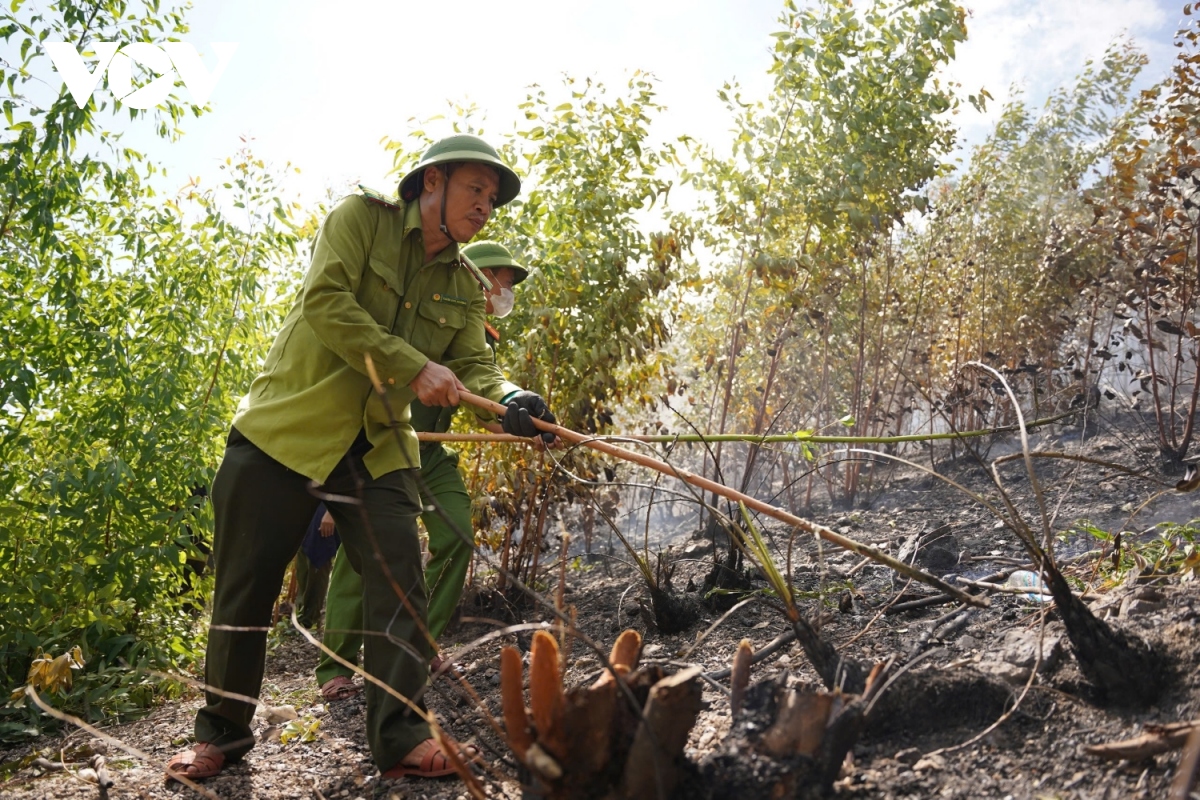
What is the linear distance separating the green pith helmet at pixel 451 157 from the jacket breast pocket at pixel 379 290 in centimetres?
28

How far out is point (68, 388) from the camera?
161 inches

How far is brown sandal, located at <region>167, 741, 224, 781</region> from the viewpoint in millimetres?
2492

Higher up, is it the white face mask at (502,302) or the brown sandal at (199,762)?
the white face mask at (502,302)

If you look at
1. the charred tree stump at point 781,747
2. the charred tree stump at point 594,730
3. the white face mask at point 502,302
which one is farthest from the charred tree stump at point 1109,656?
the white face mask at point 502,302

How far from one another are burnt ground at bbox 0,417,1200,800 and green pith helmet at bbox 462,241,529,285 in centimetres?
172

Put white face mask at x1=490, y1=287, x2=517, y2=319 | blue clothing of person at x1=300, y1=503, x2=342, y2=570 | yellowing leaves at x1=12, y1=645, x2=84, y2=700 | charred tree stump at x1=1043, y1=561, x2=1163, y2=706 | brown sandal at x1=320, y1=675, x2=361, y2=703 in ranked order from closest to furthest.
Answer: charred tree stump at x1=1043, y1=561, x2=1163, y2=706, yellowing leaves at x1=12, y1=645, x2=84, y2=700, brown sandal at x1=320, y1=675, x2=361, y2=703, white face mask at x1=490, y1=287, x2=517, y2=319, blue clothing of person at x1=300, y1=503, x2=342, y2=570

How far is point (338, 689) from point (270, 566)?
48.9 inches


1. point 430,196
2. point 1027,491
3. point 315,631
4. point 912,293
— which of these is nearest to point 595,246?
point 430,196

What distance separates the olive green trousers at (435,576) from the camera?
144 inches

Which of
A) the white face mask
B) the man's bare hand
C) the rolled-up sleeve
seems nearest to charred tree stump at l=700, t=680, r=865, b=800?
the man's bare hand

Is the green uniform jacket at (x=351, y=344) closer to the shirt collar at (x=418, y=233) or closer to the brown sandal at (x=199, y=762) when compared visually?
the shirt collar at (x=418, y=233)

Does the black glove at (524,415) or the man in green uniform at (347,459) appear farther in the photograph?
the black glove at (524,415)

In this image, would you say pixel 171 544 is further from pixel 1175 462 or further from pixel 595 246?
pixel 1175 462

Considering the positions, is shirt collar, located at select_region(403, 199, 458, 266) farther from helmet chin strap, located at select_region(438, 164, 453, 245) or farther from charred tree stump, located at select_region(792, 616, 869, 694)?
charred tree stump, located at select_region(792, 616, 869, 694)
